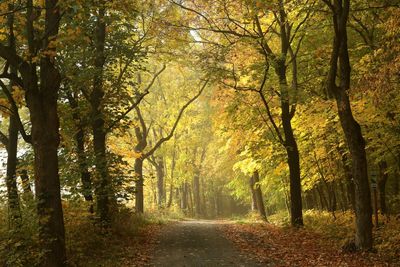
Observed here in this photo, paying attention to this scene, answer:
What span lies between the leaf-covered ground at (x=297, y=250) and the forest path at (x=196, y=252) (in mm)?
A: 508

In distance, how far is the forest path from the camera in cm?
1062

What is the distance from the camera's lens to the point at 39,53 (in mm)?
8508

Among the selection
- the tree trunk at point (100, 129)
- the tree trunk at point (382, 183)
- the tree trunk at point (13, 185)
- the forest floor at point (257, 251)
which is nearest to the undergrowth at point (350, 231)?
the forest floor at point (257, 251)

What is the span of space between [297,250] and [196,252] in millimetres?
3007

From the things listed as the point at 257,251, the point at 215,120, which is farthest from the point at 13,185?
the point at 215,120

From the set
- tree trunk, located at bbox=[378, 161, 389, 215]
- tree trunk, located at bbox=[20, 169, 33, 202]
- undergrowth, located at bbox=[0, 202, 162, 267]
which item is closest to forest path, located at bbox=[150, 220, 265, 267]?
undergrowth, located at bbox=[0, 202, 162, 267]

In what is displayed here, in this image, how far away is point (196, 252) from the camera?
39.8ft

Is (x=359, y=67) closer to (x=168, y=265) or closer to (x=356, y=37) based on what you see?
(x=356, y=37)

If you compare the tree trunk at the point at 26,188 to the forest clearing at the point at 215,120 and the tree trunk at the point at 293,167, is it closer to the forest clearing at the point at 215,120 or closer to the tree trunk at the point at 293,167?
the forest clearing at the point at 215,120

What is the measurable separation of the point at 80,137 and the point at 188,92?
15.4 m

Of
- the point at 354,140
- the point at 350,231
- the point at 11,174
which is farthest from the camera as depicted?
the point at 350,231

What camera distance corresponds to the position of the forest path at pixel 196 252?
10.6 metres

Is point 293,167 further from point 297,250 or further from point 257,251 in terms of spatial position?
point 257,251

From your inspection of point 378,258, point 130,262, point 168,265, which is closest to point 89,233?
point 130,262
